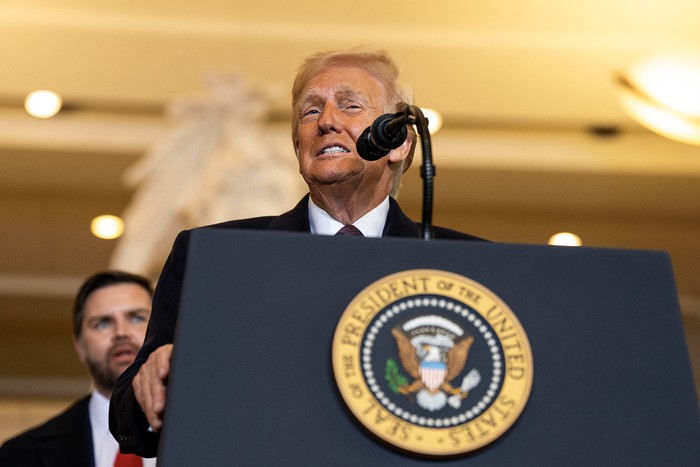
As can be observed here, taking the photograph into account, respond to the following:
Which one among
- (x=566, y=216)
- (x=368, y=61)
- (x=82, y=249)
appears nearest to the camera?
(x=368, y=61)

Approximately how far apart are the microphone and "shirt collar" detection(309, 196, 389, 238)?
27 cm

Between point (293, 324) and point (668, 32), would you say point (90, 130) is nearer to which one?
point (668, 32)

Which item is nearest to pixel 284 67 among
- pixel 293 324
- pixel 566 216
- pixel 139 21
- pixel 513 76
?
pixel 139 21

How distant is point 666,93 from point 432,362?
22.3 ft

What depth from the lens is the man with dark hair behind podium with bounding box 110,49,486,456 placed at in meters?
1.77

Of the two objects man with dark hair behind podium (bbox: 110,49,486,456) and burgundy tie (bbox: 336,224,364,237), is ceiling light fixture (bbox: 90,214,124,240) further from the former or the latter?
burgundy tie (bbox: 336,224,364,237)

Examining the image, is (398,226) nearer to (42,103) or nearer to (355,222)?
(355,222)

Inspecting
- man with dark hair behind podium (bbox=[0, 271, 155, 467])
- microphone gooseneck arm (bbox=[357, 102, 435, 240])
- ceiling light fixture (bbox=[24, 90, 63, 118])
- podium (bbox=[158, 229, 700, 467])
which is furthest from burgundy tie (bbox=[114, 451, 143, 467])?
ceiling light fixture (bbox=[24, 90, 63, 118])

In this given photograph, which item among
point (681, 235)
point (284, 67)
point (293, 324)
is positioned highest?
point (284, 67)

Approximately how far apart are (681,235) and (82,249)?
538cm

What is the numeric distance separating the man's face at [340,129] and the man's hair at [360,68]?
0.01 meters

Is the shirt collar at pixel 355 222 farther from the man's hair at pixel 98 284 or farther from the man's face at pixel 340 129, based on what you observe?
the man's hair at pixel 98 284

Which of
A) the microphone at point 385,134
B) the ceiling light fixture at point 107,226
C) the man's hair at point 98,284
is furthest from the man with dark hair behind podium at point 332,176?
the ceiling light fixture at point 107,226

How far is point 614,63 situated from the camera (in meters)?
8.96
